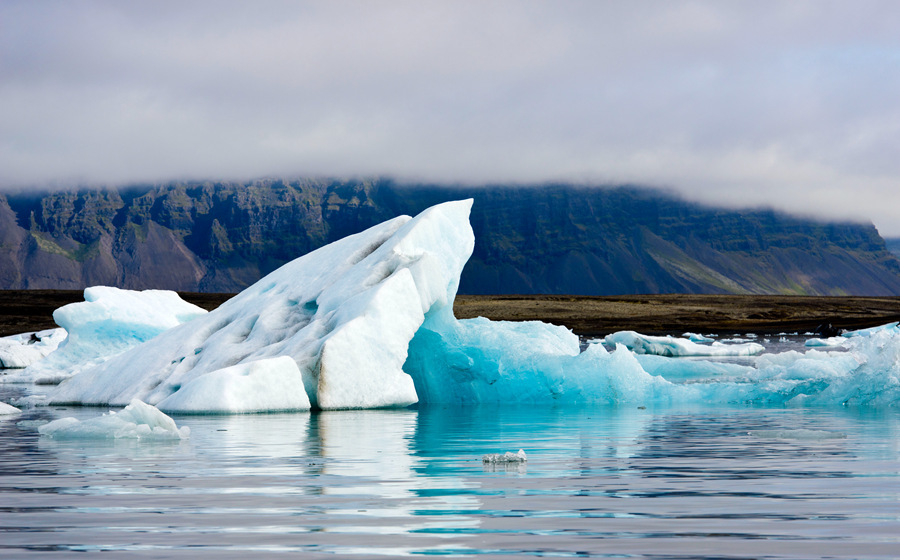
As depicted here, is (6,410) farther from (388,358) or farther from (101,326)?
(101,326)

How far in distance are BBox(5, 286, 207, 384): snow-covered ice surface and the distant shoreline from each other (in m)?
38.9

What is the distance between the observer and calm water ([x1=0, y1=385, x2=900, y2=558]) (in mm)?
4734

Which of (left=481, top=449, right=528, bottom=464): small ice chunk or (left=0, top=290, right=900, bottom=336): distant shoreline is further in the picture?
(left=0, top=290, right=900, bottom=336): distant shoreline

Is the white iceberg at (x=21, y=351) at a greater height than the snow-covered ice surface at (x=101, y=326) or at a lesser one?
lesser

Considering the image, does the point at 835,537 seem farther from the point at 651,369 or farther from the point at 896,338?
the point at 651,369

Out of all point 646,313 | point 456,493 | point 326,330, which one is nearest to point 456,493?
point 456,493

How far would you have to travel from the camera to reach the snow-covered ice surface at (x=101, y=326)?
88.3 ft

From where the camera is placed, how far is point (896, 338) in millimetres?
16297

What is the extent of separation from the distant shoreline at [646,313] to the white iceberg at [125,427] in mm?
55780

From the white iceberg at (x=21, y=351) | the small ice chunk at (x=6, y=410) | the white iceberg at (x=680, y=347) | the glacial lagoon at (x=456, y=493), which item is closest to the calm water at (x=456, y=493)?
the glacial lagoon at (x=456, y=493)

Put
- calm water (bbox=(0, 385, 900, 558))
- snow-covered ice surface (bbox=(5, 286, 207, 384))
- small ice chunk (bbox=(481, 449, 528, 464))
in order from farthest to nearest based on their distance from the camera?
1. snow-covered ice surface (bbox=(5, 286, 207, 384))
2. small ice chunk (bbox=(481, 449, 528, 464))
3. calm water (bbox=(0, 385, 900, 558))

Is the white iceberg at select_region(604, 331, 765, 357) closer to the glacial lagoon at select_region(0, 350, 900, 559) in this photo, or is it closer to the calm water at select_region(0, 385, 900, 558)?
the glacial lagoon at select_region(0, 350, 900, 559)

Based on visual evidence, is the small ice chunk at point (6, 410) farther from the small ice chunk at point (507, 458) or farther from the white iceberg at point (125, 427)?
the small ice chunk at point (507, 458)

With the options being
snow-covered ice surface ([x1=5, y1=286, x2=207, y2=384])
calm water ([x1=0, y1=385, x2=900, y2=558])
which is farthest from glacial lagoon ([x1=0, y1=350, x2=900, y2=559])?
snow-covered ice surface ([x1=5, y1=286, x2=207, y2=384])
